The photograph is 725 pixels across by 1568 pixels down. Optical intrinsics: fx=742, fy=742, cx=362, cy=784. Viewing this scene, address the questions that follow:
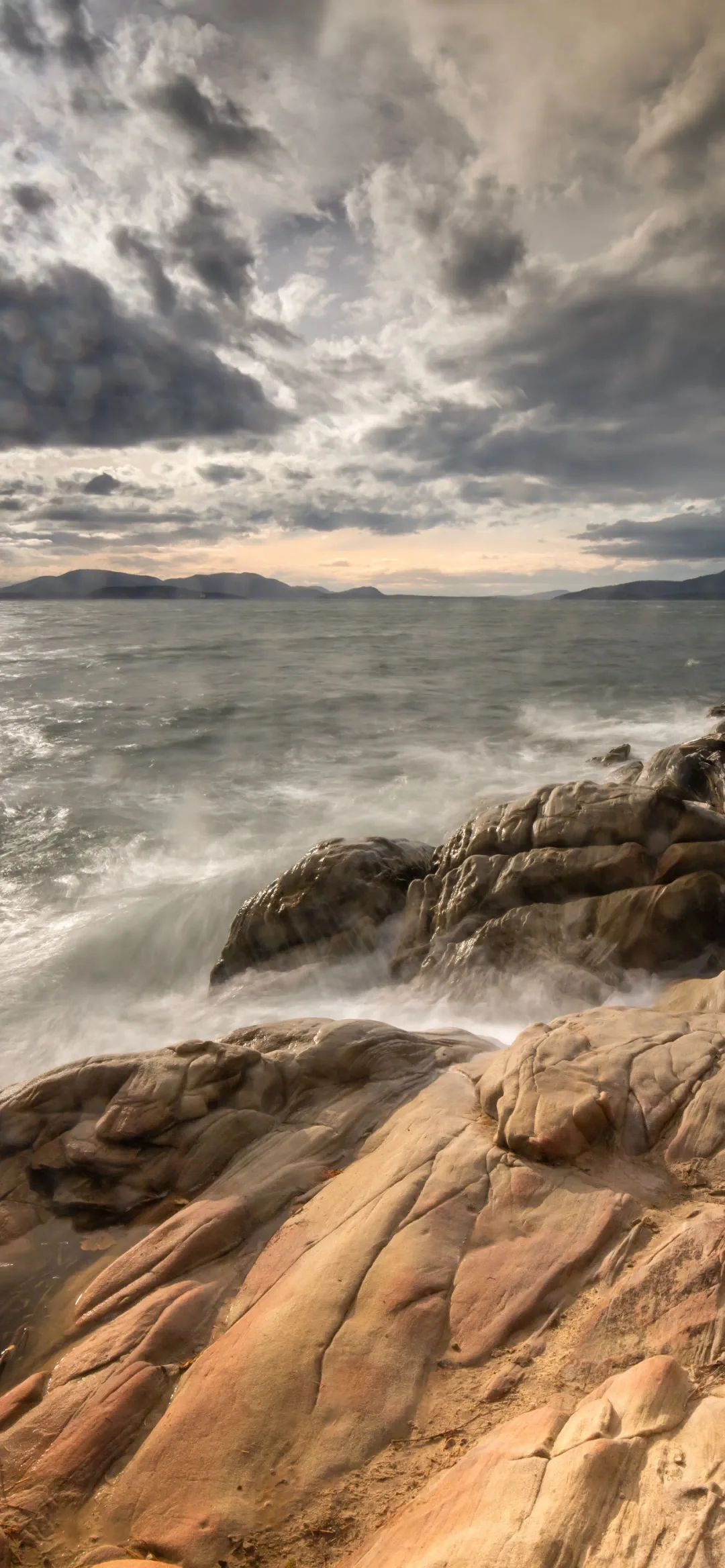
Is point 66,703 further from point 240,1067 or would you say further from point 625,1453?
point 625,1453

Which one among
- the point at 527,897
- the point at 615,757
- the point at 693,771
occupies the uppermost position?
the point at 693,771

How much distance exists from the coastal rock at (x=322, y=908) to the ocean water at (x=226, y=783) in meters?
0.45

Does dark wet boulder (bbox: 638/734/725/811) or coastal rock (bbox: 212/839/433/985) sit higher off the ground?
dark wet boulder (bbox: 638/734/725/811)

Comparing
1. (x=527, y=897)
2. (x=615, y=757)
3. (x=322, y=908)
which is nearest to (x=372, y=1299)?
(x=527, y=897)

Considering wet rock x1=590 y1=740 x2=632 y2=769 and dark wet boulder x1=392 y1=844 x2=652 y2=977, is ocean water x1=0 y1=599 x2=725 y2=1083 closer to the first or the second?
wet rock x1=590 y1=740 x2=632 y2=769

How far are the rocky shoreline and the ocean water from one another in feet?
10.2

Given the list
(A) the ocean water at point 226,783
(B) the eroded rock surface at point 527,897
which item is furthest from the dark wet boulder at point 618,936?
(A) the ocean water at point 226,783

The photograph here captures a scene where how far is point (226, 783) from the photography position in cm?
2298

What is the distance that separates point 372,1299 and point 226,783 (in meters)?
19.2

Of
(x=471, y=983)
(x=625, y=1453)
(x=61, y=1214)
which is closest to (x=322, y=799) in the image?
(x=471, y=983)

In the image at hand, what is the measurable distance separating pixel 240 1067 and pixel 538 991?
14.0 feet

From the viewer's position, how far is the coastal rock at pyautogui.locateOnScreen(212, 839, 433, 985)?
37.1ft

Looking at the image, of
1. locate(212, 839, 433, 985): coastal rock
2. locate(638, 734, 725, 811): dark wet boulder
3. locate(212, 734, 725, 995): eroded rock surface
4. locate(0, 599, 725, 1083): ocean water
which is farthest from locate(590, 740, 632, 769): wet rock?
locate(212, 839, 433, 985): coastal rock

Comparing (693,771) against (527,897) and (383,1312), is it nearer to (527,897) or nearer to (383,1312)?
(527,897)
